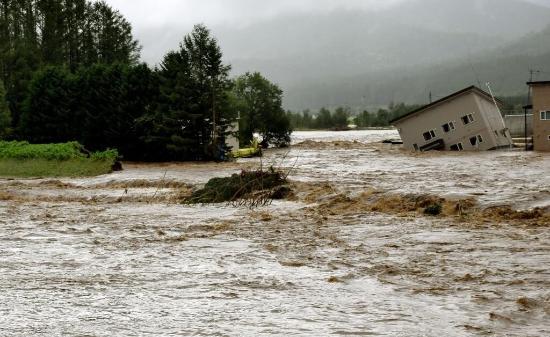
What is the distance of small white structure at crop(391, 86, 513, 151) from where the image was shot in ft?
214

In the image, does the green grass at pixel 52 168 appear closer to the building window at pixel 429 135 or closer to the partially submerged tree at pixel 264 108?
the building window at pixel 429 135

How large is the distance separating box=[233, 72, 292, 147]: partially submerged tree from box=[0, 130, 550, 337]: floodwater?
67.0 m

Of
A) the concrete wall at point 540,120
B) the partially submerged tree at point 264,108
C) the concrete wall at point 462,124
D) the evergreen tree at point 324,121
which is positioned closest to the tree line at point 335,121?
the evergreen tree at point 324,121

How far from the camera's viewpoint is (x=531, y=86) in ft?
194

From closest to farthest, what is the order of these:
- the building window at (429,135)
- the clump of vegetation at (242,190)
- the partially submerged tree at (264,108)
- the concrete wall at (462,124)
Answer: the clump of vegetation at (242,190)
the concrete wall at (462,124)
the building window at (429,135)
the partially submerged tree at (264,108)

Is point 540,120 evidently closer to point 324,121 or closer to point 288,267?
point 288,267

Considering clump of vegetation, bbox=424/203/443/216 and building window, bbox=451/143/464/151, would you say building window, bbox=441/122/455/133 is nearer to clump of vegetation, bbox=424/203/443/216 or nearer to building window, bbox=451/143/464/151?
building window, bbox=451/143/464/151

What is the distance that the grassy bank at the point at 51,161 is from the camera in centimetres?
4397

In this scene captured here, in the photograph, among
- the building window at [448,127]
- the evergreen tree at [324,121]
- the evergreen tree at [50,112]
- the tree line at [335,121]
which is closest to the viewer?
the evergreen tree at [50,112]

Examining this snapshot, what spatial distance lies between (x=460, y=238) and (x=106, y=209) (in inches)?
557

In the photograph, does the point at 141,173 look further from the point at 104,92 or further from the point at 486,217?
the point at 486,217

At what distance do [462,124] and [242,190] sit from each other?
44453 mm

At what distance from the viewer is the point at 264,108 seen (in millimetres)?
93000

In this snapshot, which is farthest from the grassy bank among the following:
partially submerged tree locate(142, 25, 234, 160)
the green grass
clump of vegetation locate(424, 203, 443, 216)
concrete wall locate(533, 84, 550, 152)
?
concrete wall locate(533, 84, 550, 152)
